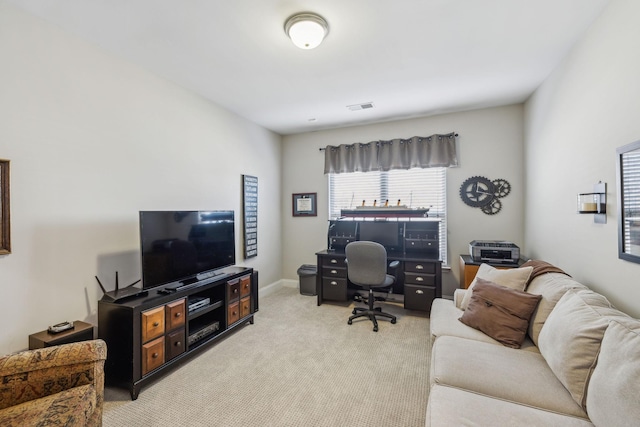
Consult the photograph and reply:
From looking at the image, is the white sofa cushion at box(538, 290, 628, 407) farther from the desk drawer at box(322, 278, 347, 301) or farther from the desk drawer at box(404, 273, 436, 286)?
the desk drawer at box(322, 278, 347, 301)

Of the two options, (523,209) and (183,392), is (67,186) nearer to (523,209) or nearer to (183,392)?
(183,392)

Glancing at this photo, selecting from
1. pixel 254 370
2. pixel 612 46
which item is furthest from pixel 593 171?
pixel 254 370

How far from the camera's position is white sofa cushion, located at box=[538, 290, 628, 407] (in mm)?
1321

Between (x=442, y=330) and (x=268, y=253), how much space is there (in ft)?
9.96

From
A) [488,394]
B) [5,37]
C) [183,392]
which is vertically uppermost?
[5,37]

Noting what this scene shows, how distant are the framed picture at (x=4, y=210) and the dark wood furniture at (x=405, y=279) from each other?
2.97 m

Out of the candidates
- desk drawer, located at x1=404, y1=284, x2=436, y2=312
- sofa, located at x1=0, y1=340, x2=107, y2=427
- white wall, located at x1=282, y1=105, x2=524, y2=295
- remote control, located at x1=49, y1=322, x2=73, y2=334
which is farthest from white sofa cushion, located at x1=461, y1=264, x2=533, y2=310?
remote control, located at x1=49, y1=322, x2=73, y2=334

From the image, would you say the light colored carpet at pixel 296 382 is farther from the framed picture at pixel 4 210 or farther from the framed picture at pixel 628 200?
the framed picture at pixel 628 200

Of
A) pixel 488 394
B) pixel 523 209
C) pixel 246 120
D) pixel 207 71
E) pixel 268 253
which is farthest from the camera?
pixel 268 253

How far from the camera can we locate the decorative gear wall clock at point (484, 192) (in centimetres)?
373

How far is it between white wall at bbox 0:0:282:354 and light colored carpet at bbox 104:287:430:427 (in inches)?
35.4

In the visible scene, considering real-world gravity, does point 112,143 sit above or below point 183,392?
above

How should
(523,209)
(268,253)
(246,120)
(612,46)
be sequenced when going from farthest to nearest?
1. (268,253)
2. (246,120)
3. (523,209)
4. (612,46)

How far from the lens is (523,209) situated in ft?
11.9
